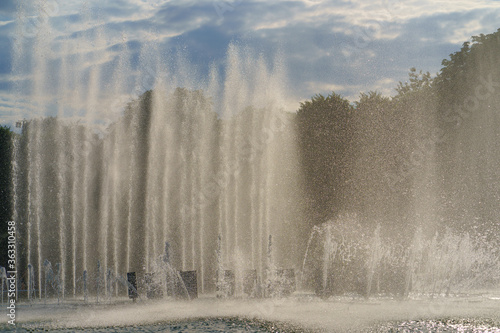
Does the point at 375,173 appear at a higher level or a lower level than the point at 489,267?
higher

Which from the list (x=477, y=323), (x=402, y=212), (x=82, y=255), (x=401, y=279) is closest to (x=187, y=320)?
(x=477, y=323)

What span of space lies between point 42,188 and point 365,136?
742 inches

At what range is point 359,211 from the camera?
3059 centimetres

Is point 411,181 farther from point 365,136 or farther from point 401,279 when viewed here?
point 401,279

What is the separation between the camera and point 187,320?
1308cm

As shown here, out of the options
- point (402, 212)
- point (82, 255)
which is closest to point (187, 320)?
point (82, 255)

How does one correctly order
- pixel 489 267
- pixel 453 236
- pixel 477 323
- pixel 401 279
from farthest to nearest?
pixel 453 236
pixel 489 267
pixel 401 279
pixel 477 323

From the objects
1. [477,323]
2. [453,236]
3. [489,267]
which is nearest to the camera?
[477,323]

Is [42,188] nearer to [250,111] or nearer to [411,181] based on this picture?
[250,111]

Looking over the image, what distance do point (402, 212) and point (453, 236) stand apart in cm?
314

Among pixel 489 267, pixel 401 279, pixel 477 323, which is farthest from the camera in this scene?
pixel 489 267

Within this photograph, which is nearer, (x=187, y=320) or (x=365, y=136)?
(x=187, y=320)

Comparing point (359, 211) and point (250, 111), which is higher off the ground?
point (250, 111)

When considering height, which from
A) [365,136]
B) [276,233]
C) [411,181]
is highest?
[365,136]
